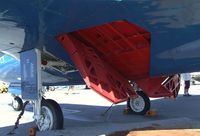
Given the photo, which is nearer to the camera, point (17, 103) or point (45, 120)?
point (45, 120)

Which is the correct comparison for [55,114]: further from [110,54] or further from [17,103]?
[17,103]

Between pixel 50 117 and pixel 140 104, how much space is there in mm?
4353

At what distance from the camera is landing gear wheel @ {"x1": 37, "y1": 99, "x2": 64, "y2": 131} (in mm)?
7676

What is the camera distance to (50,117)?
25.6 ft

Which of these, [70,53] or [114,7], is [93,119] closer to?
[70,53]

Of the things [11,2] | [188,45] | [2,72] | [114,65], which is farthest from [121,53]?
[2,72]

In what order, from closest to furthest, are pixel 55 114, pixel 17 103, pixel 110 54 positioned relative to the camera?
pixel 55 114, pixel 110 54, pixel 17 103

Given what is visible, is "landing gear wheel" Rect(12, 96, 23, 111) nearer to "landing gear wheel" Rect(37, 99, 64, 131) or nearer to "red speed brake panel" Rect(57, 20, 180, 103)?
"red speed brake panel" Rect(57, 20, 180, 103)

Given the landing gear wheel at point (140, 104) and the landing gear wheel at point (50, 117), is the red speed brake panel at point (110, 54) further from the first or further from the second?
the landing gear wheel at point (140, 104)

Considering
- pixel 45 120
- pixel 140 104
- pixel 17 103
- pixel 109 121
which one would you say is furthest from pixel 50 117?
pixel 17 103

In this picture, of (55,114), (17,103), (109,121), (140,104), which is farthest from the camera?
(17,103)

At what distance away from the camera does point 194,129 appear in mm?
7625

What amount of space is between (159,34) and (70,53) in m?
1.78

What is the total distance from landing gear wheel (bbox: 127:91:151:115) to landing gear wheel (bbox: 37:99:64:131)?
153 inches
